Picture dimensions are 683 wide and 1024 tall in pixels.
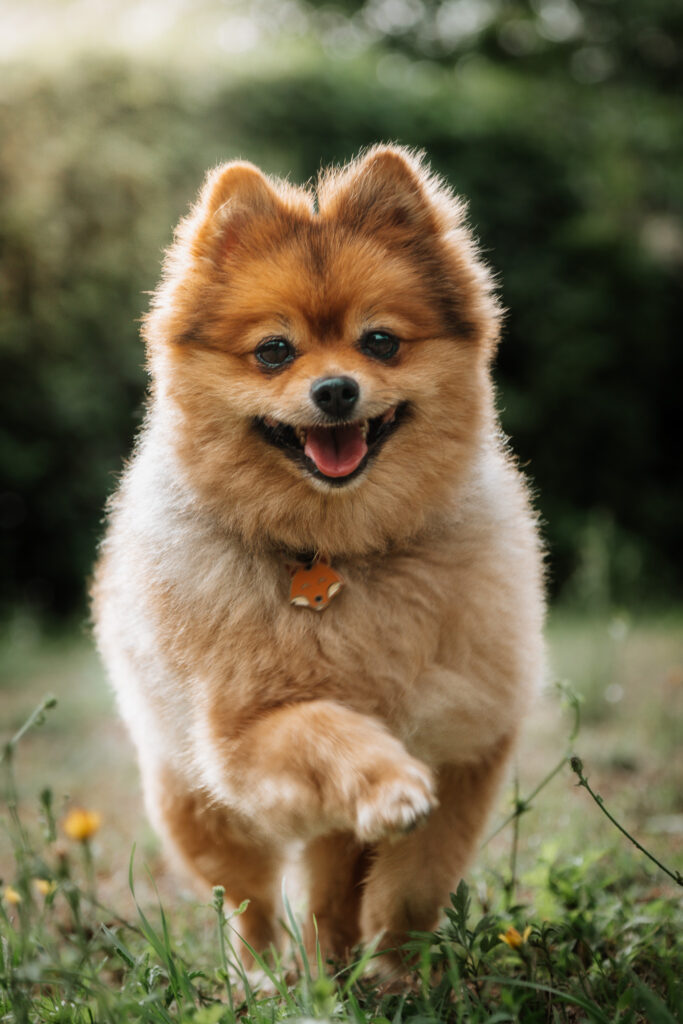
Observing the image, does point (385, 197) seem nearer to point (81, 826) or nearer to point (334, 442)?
point (334, 442)

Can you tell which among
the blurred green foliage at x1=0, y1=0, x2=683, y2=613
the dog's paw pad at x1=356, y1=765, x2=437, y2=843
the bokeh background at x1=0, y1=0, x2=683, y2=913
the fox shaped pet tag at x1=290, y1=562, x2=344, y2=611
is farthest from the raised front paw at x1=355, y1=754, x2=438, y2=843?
the blurred green foliage at x1=0, y1=0, x2=683, y2=613

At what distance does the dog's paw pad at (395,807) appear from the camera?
1926 millimetres

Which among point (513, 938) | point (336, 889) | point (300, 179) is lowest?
point (336, 889)

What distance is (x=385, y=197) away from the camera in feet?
8.85

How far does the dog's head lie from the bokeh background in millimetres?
3668

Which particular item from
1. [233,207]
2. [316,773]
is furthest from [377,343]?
[316,773]

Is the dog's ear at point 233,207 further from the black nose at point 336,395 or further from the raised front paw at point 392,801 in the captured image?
the raised front paw at point 392,801

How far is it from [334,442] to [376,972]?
1612mm

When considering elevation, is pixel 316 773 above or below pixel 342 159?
below

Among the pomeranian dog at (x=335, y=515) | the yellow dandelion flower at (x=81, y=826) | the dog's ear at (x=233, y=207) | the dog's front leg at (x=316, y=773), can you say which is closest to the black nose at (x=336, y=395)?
the pomeranian dog at (x=335, y=515)

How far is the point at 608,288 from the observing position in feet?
32.2

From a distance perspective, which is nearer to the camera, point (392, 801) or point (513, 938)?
point (392, 801)

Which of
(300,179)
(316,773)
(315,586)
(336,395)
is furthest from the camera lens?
(300,179)

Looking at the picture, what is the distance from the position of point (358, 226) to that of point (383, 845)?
187 centimetres
